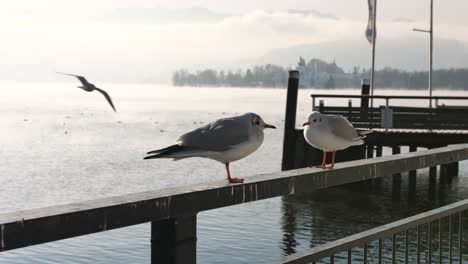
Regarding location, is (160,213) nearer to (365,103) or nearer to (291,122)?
(291,122)

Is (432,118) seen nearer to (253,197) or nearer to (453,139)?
(453,139)

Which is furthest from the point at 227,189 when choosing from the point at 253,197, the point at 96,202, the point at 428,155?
the point at 428,155

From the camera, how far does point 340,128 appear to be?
18.3 feet

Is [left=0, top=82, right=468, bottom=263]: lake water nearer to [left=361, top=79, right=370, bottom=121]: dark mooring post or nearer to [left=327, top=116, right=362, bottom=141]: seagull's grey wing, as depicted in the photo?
[left=361, top=79, right=370, bottom=121]: dark mooring post

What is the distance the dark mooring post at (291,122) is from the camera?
30.9 m

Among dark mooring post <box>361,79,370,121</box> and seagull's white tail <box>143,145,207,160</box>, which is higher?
seagull's white tail <box>143,145,207,160</box>

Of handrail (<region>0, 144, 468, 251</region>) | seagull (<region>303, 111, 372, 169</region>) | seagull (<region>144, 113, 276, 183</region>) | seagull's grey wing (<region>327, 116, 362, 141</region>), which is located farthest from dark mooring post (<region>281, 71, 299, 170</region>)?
handrail (<region>0, 144, 468, 251</region>)

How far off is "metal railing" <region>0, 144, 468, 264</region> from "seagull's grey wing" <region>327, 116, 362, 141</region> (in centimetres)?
171

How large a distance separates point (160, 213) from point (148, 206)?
0.06 metres

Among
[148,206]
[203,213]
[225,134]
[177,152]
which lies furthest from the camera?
[203,213]

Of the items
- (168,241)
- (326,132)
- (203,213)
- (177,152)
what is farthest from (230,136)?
(203,213)

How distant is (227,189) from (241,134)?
910 millimetres

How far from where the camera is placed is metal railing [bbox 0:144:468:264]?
2361mm

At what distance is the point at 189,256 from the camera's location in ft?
9.42
